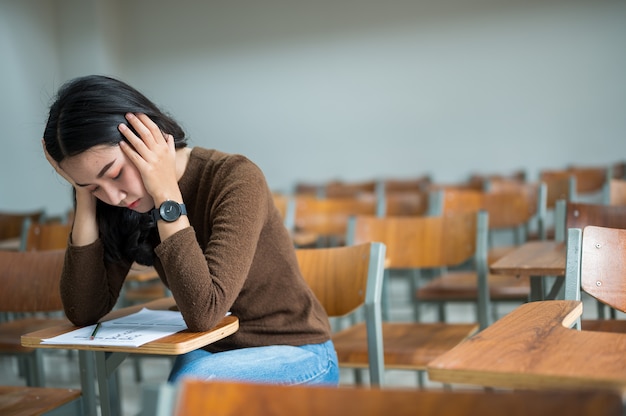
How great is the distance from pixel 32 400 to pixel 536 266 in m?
1.24

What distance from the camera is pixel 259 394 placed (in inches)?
27.7

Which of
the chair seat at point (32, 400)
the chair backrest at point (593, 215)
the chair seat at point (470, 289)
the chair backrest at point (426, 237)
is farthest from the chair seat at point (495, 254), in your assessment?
the chair seat at point (32, 400)

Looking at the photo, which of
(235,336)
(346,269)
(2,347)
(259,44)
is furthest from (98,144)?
(259,44)

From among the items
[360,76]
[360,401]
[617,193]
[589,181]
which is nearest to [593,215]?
[617,193]

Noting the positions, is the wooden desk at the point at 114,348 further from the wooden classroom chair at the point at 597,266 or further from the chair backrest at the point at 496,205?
the chair backrest at the point at 496,205

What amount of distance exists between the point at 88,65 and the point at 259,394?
6.99m

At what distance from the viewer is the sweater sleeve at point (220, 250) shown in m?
1.39

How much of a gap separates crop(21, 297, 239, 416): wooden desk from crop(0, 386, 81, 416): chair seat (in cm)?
5

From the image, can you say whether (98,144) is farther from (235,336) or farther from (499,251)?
(499,251)

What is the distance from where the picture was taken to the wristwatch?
1.46 meters

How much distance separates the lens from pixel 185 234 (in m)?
1.45

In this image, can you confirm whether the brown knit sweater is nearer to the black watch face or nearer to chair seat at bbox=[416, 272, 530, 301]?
the black watch face

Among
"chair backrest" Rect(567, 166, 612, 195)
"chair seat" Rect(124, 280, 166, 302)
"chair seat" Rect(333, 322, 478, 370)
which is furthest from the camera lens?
"chair backrest" Rect(567, 166, 612, 195)

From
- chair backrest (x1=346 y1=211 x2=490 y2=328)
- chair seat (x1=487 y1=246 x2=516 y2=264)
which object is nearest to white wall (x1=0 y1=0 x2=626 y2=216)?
chair seat (x1=487 y1=246 x2=516 y2=264)
